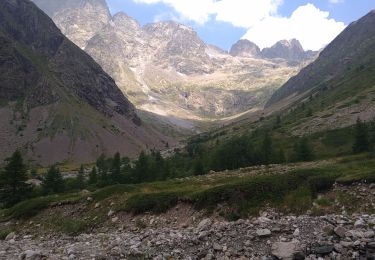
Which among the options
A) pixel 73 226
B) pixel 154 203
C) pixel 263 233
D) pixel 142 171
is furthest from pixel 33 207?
pixel 142 171

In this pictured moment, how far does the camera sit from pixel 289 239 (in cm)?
1964

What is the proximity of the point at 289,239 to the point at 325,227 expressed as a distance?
6.96 feet

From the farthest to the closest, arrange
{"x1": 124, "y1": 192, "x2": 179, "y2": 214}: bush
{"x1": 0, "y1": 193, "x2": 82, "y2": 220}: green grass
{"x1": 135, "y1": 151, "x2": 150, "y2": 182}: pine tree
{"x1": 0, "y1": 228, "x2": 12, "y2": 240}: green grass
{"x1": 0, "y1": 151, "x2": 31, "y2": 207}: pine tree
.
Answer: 1. {"x1": 135, "y1": 151, "x2": 150, "y2": 182}: pine tree
2. {"x1": 0, "y1": 151, "x2": 31, "y2": 207}: pine tree
3. {"x1": 0, "y1": 193, "x2": 82, "y2": 220}: green grass
4. {"x1": 0, "y1": 228, "x2": 12, "y2": 240}: green grass
5. {"x1": 124, "y1": 192, "x2": 179, "y2": 214}: bush

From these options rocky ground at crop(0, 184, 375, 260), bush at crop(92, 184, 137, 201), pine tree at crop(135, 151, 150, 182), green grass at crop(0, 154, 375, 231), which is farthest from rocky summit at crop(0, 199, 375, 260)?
pine tree at crop(135, 151, 150, 182)

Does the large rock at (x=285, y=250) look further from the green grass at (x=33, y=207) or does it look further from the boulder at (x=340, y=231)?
the green grass at (x=33, y=207)

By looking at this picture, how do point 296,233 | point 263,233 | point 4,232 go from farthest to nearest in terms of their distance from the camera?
point 4,232 < point 263,233 < point 296,233

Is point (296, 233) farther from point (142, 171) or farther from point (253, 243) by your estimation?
point (142, 171)

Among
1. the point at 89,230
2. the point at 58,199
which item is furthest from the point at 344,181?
the point at 58,199

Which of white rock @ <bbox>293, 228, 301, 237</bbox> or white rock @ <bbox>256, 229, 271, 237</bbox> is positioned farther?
white rock @ <bbox>256, 229, 271, 237</bbox>

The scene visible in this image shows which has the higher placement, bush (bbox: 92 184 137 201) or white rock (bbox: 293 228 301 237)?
bush (bbox: 92 184 137 201)

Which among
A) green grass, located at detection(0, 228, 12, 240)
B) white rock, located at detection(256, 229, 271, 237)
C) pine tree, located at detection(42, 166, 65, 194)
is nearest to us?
white rock, located at detection(256, 229, 271, 237)

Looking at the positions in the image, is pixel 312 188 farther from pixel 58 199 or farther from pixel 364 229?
pixel 58 199

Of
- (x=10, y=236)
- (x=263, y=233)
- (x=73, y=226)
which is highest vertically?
(x=263, y=233)

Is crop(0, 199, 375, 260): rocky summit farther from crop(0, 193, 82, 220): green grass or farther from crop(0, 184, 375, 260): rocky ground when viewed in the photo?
crop(0, 193, 82, 220): green grass
